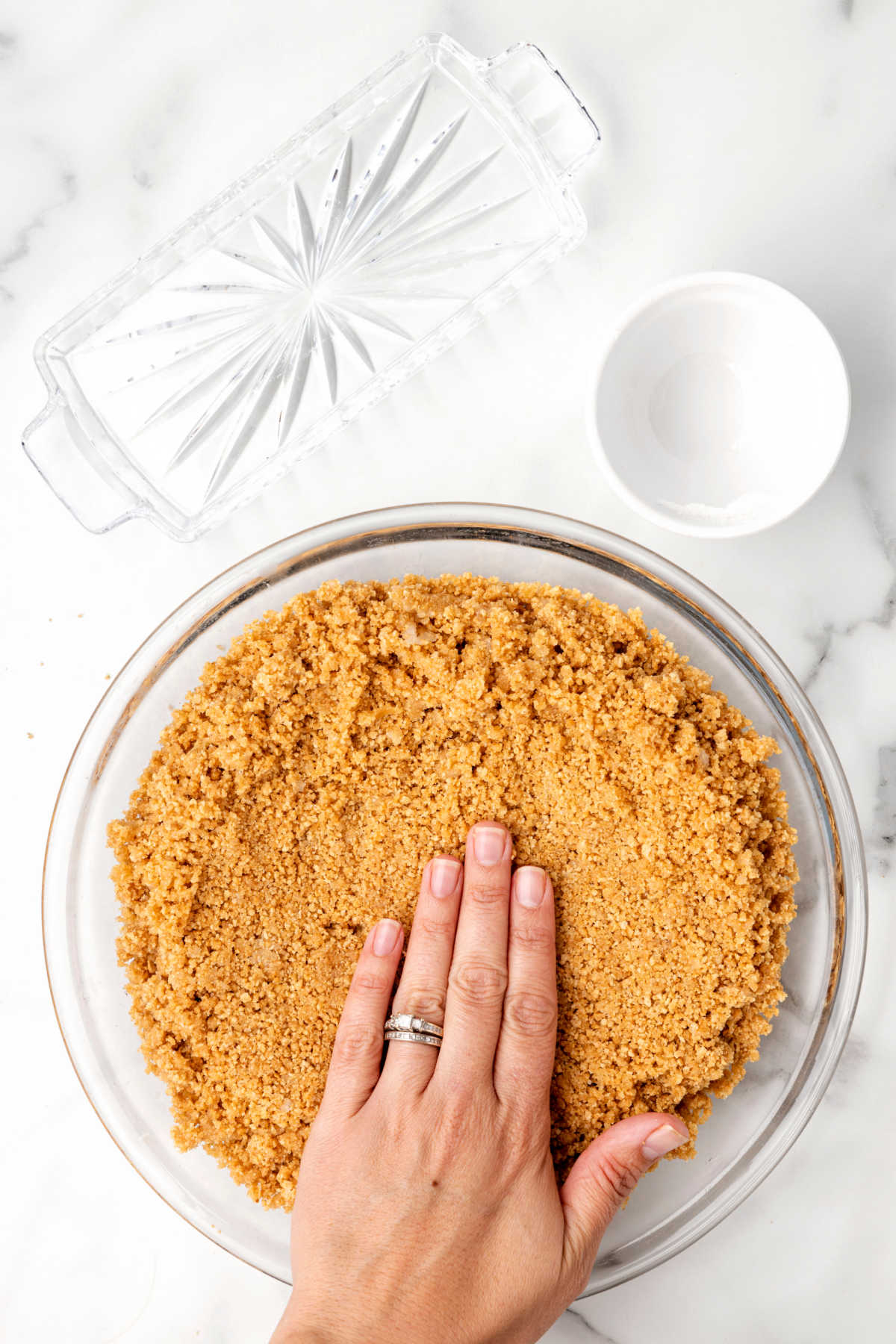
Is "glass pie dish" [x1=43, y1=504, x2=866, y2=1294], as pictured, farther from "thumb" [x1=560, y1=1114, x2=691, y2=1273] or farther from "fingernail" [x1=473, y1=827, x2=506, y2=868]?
"fingernail" [x1=473, y1=827, x2=506, y2=868]

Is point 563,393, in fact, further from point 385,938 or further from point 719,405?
point 385,938

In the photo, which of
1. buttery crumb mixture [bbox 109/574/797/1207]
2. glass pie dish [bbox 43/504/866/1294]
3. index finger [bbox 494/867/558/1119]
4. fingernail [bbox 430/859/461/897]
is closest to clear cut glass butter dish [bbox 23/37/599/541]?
glass pie dish [bbox 43/504/866/1294]

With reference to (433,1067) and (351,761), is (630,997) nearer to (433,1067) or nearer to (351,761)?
(433,1067)

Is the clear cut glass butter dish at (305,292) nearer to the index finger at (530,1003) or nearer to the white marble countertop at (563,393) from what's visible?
the white marble countertop at (563,393)

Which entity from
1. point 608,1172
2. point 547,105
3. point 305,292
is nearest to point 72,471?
point 305,292

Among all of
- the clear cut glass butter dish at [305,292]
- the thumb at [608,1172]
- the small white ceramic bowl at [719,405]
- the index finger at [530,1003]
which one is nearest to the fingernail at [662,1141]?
the thumb at [608,1172]
